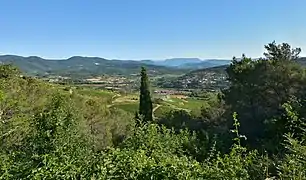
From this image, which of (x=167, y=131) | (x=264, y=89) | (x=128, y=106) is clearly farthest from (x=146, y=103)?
(x=128, y=106)

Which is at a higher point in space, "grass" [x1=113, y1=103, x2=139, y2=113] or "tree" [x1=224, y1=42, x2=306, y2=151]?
"tree" [x1=224, y1=42, x2=306, y2=151]

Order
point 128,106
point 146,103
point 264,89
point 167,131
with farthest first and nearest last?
point 128,106
point 146,103
point 264,89
point 167,131

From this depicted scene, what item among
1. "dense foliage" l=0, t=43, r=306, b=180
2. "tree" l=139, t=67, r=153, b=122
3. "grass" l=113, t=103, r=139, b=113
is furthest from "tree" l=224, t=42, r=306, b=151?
"grass" l=113, t=103, r=139, b=113

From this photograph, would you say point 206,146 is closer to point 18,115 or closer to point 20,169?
point 18,115

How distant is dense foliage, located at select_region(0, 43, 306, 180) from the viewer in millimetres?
4805

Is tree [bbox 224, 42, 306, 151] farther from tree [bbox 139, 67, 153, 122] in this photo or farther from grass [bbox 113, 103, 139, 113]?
grass [bbox 113, 103, 139, 113]

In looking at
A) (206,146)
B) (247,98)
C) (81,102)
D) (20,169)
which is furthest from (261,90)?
(20,169)

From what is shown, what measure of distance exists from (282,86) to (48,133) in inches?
590

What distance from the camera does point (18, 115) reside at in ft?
64.4

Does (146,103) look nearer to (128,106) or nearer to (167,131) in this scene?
(167,131)

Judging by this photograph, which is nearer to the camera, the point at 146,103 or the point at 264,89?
the point at 264,89

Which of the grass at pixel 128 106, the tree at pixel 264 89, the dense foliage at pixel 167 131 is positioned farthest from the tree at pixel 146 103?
the grass at pixel 128 106

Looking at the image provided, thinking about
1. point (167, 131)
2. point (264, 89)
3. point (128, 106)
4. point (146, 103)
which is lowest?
point (128, 106)

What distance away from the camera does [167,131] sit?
14.3 meters
